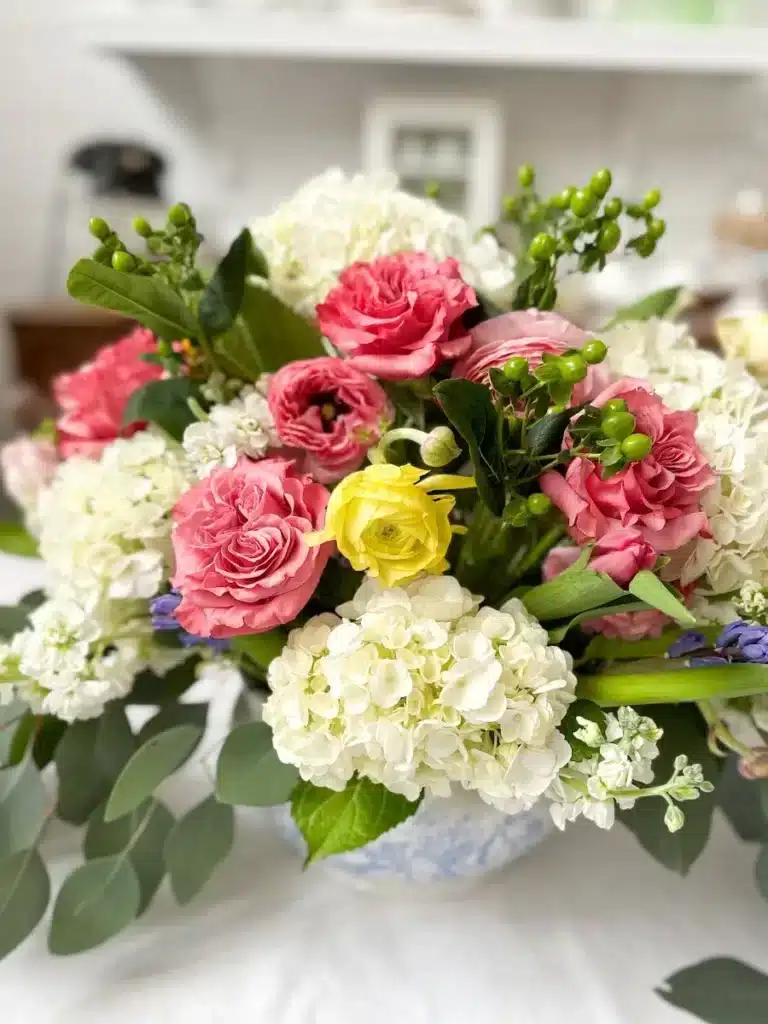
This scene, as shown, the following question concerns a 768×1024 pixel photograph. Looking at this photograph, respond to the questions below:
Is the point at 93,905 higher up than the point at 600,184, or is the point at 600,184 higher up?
the point at 600,184

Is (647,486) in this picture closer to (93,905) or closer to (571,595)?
(571,595)


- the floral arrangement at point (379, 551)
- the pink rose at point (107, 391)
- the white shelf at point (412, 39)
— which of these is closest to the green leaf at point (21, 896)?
the floral arrangement at point (379, 551)

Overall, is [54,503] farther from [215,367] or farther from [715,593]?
[715,593]

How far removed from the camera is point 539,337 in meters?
0.38

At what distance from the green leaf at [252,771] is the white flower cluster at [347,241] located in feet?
0.76

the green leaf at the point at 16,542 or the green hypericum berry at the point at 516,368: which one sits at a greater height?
the green hypericum berry at the point at 516,368

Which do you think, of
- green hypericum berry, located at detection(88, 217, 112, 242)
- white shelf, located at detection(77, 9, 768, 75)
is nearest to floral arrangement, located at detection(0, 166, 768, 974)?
green hypericum berry, located at detection(88, 217, 112, 242)

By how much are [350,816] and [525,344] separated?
0.75 ft

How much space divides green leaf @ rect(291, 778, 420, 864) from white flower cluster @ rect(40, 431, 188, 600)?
13 cm

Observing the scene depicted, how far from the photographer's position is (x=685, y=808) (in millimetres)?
445

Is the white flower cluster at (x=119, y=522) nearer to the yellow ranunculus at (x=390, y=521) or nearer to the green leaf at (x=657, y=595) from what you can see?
the yellow ranunculus at (x=390, y=521)

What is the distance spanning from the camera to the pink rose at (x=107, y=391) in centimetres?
50

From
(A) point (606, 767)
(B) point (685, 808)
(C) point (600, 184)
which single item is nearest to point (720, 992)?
(B) point (685, 808)

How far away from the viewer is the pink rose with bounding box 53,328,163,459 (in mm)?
501
